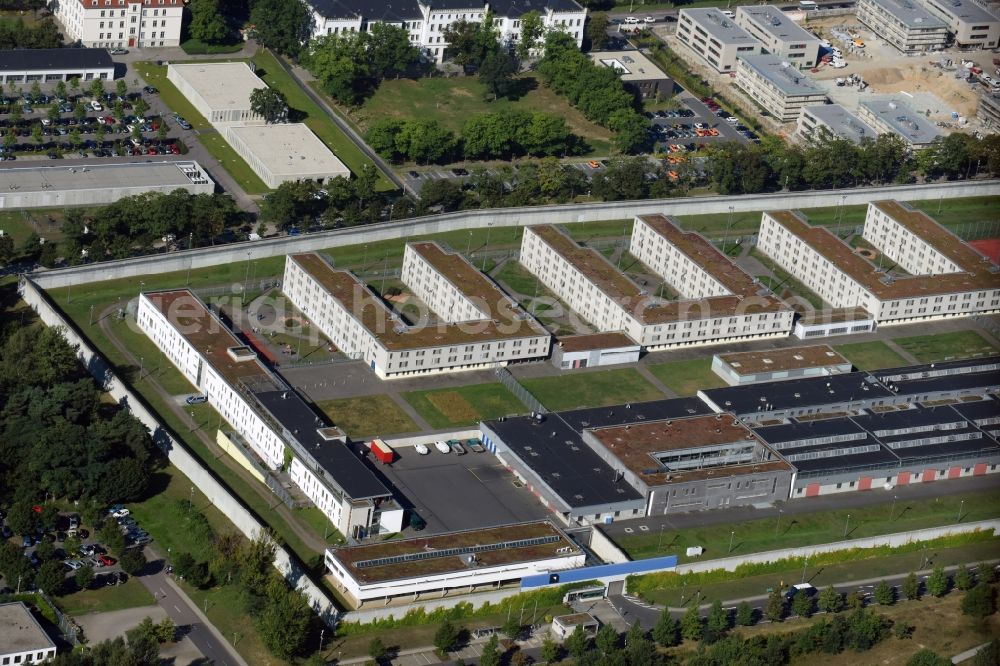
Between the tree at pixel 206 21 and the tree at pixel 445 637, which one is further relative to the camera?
the tree at pixel 206 21

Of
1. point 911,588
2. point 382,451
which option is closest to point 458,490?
point 382,451

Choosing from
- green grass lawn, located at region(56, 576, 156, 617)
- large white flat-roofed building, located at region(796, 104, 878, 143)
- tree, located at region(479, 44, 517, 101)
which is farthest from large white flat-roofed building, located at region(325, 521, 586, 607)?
large white flat-roofed building, located at region(796, 104, 878, 143)

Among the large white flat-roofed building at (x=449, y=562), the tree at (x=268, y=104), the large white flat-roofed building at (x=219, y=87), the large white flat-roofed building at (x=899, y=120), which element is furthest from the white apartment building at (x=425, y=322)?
the large white flat-roofed building at (x=899, y=120)

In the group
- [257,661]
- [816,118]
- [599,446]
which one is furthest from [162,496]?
[816,118]

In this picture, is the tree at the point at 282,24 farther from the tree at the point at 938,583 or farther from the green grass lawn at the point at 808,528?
the tree at the point at 938,583

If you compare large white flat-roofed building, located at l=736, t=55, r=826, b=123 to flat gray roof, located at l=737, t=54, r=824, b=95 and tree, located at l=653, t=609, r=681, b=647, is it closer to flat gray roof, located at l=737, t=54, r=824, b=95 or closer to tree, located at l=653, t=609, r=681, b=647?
flat gray roof, located at l=737, t=54, r=824, b=95
